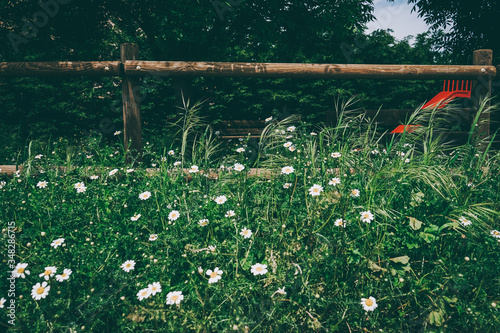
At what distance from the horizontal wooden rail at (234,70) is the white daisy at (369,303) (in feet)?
7.69

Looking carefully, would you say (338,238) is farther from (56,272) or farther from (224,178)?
(56,272)

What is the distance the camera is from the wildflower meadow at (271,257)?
5.34 feet

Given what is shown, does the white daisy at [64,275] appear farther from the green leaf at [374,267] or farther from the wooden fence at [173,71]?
the wooden fence at [173,71]

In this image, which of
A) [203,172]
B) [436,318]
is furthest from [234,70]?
[436,318]

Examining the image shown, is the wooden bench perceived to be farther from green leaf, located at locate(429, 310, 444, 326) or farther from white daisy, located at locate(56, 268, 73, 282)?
green leaf, located at locate(429, 310, 444, 326)

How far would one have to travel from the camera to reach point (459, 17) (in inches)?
421

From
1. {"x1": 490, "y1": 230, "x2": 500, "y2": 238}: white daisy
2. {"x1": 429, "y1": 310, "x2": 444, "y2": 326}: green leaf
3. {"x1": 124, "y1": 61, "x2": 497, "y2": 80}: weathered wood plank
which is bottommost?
{"x1": 429, "y1": 310, "x2": 444, "y2": 326}: green leaf

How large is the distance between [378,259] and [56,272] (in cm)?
177

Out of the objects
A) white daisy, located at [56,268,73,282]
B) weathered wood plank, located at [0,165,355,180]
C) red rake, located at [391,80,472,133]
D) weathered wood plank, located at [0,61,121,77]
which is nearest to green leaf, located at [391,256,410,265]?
weathered wood plank, located at [0,165,355,180]

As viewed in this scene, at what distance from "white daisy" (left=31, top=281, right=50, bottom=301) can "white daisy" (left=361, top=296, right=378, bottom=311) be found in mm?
1545

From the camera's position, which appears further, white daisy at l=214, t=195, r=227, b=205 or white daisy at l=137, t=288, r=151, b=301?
white daisy at l=214, t=195, r=227, b=205

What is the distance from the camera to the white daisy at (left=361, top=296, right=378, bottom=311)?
1.53m

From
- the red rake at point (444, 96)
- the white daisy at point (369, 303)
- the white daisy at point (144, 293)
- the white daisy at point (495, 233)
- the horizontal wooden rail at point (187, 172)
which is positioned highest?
the red rake at point (444, 96)
